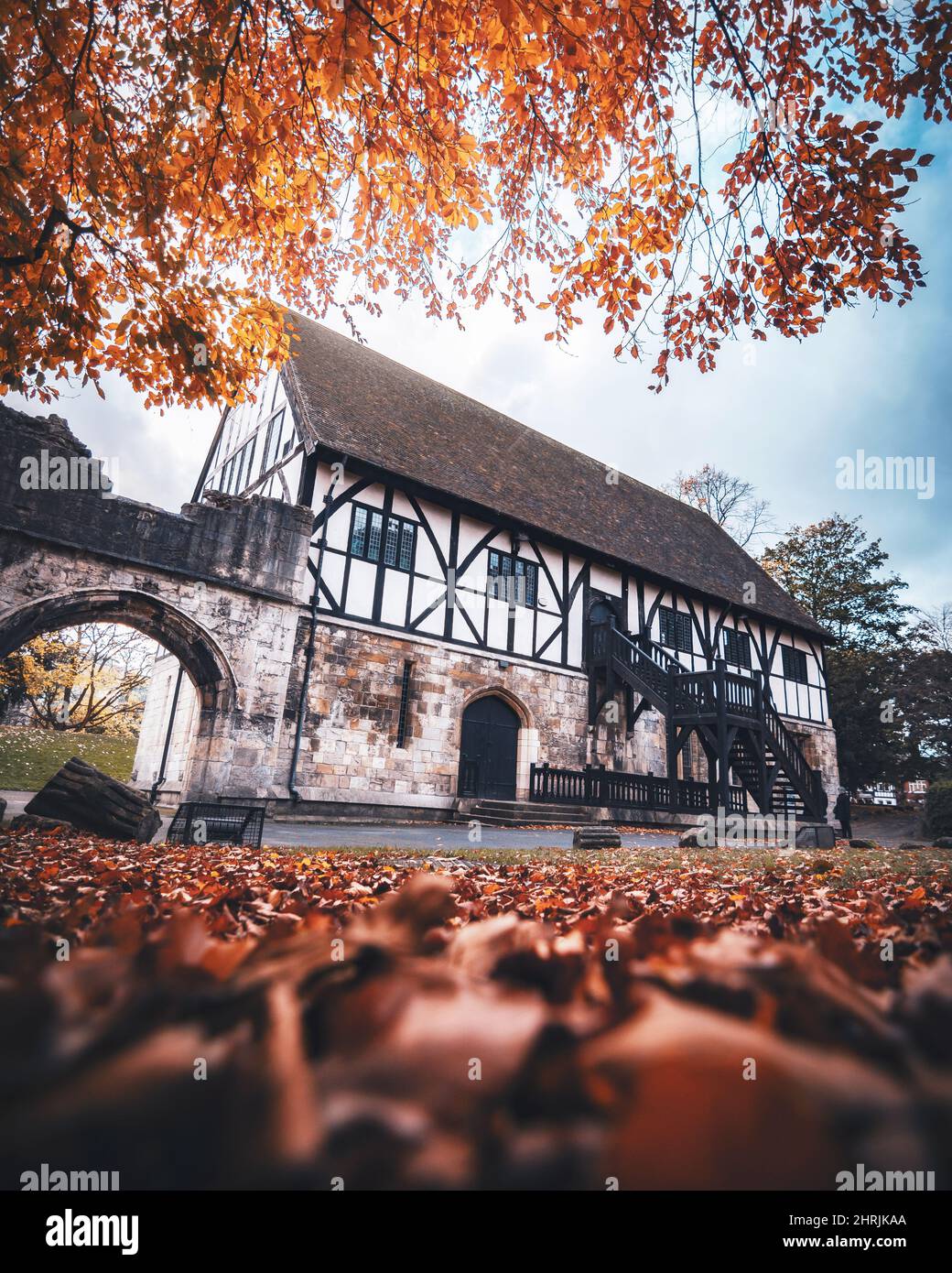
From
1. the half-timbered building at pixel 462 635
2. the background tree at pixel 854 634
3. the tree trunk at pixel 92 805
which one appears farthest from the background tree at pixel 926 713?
the tree trunk at pixel 92 805

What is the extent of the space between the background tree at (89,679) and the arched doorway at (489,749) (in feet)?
54.9

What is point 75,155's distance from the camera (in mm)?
4770

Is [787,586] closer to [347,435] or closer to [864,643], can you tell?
[864,643]

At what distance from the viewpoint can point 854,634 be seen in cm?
3027

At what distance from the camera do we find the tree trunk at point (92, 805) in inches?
253

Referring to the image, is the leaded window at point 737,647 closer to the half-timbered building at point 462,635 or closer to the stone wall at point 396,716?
the half-timbered building at point 462,635

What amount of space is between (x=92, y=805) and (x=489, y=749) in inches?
379

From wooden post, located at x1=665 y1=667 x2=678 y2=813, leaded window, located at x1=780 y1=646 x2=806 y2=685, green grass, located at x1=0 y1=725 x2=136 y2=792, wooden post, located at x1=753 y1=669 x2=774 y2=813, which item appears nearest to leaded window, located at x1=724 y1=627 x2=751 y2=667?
leaded window, located at x1=780 y1=646 x2=806 y2=685

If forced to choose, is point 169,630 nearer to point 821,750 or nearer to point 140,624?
point 140,624

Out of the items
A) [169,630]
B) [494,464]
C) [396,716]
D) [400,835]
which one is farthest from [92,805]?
[494,464]

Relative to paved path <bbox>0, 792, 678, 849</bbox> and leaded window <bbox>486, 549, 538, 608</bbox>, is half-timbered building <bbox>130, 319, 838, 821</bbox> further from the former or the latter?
paved path <bbox>0, 792, 678, 849</bbox>

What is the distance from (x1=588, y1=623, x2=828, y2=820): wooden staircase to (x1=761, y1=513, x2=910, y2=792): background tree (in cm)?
1081

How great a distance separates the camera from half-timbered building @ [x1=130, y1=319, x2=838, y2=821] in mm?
12969
